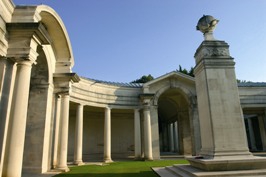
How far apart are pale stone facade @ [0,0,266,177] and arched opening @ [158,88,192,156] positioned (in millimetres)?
152

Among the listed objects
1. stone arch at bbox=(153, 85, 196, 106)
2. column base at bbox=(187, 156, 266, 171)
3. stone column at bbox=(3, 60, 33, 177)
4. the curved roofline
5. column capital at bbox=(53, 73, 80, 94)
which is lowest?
column base at bbox=(187, 156, 266, 171)

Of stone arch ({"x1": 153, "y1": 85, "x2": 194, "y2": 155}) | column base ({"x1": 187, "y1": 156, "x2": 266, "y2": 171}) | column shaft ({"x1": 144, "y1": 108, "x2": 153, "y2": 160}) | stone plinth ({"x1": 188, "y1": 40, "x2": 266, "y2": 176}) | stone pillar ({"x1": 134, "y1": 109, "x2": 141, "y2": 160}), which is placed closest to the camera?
column base ({"x1": 187, "y1": 156, "x2": 266, "y2": 171})

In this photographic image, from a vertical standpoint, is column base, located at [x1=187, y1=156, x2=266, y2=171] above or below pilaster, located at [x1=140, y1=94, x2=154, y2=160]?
below

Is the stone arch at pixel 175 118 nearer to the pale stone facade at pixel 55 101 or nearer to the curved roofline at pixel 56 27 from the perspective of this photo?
the pale stone facade at pixel 55 101

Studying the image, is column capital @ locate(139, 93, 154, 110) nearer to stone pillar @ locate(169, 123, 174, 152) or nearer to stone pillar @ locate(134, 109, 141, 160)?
stone pillar @ locate(134, 109, 141, 160)

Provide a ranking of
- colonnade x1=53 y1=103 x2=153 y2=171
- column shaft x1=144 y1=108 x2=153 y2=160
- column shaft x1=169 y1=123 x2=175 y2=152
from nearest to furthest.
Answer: colonnade x1=53 y1=103 x2=153 y2=171, column shaft x1=144 y1=108 x2=153 y2=160, column shaft x1=169 y1=123 x2=175 y2=152

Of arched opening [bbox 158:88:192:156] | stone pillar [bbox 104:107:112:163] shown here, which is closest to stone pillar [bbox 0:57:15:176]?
stone pillar [bbox 104:107:112:163]

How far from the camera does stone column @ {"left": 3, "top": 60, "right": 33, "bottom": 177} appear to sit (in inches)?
311

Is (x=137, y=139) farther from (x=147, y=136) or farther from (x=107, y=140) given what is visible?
(x=107, y=140)

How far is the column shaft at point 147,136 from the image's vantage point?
76.2 ft

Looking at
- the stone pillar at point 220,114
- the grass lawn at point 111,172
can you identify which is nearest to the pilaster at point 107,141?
the grass lawn at point 111,172

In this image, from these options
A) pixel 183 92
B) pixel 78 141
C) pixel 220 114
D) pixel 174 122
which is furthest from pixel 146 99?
pixel 174 122

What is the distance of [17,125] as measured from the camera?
815 centimetres

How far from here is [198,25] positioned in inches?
456
